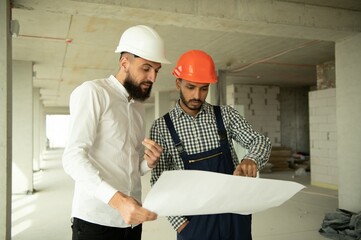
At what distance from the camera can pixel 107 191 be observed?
1.15 meters

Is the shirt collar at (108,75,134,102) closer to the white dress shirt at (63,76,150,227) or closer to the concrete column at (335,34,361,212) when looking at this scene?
the white dress shirt at (63,76,150,227)

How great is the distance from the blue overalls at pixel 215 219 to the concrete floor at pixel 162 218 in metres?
2.85

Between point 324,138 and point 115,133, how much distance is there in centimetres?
773

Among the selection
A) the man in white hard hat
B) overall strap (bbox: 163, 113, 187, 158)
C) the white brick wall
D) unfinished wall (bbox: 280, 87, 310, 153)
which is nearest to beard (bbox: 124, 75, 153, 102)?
the man in white hard hat

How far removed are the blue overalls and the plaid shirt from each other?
35 mm

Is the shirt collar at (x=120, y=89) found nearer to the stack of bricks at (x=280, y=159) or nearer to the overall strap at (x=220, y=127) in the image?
the overall strap at (x=220, y=127)

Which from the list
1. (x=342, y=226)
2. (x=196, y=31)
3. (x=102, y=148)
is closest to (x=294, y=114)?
(x=196, y=31)

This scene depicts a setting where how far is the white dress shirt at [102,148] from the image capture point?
47.4 inches

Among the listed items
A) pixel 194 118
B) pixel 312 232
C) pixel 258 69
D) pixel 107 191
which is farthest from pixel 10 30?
pixel 258 69

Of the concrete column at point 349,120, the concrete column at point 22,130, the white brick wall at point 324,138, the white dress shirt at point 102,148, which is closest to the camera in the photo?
the white dress shirt at point 102,148

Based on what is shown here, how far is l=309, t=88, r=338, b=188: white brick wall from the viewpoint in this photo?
7.82 m

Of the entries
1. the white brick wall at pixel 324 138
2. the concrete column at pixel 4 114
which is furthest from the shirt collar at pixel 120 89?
the white brick wall at pixel 324 138

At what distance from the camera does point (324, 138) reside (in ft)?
26.7

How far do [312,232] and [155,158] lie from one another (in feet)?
12.5
